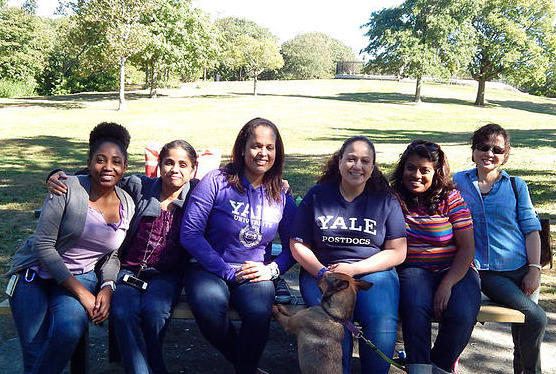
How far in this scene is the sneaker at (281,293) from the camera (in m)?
3.61

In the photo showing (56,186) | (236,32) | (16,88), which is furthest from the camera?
(236,32)

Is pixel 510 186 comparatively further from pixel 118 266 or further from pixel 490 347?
pixel 118 266

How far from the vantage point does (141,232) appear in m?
3.66

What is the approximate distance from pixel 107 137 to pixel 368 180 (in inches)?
76.7

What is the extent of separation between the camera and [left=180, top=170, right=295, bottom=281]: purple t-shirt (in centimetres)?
364

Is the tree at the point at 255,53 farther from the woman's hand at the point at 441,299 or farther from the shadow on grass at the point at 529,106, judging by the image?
the woman's hand at the point at 441,299

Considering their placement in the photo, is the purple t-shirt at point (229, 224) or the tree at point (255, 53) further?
the tree at point (255, 53)

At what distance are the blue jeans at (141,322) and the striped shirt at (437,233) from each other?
1750 millimetres

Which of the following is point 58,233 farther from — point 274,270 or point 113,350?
point 274,270

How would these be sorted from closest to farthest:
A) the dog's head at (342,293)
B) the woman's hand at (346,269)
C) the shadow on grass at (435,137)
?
the dog's head at (342,293) → the woman's hand at (346,269) → the shadow on grass at (435,137)

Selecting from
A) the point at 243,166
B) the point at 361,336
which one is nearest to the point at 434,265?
the point at 361,336

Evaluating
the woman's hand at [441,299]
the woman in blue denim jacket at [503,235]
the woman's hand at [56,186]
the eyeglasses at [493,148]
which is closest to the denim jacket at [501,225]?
the woman in blue denim jacket at [503,235]

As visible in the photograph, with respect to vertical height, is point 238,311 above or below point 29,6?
below

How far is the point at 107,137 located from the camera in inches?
146
